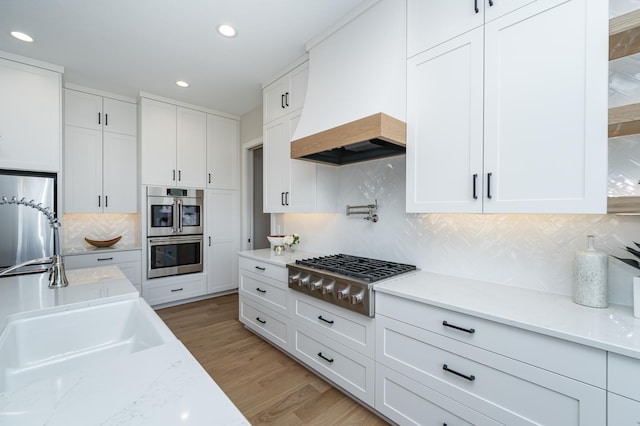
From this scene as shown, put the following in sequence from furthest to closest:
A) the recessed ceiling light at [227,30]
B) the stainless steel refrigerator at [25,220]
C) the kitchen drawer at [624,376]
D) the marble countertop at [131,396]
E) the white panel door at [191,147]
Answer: the white panel door at [191,147]
the stainless steel refrigerator at [25,220]
the recessed ceiling light at [227,30]
the kitchen drawer at [624,376]
the marble countertop at [131,396]

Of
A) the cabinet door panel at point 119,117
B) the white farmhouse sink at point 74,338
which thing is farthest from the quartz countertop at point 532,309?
the cabinet door panel at point 119,117

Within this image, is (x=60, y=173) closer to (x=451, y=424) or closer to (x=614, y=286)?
(x=451, y=424)

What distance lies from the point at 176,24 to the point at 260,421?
3061 millimetres

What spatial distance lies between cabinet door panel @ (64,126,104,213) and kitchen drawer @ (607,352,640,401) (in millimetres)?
4730

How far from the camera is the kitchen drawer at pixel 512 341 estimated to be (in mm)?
1033

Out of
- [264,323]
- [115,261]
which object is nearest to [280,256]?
[264,323]

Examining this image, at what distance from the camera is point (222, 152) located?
14.4ft

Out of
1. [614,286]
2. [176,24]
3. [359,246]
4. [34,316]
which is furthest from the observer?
[359,246]

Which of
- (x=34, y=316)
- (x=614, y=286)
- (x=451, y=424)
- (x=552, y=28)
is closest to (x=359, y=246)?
(x=451, y=424)

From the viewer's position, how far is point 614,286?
1375mm

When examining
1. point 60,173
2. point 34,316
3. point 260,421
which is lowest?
point 260,421

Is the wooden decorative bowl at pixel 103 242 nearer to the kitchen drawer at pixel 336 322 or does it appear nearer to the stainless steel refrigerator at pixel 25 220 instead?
the stainless steel refrigerator at pixel 25 220

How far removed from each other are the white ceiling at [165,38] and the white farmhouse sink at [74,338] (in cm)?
217

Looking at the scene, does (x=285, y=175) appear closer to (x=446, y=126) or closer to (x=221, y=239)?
(x=446, y=126)
